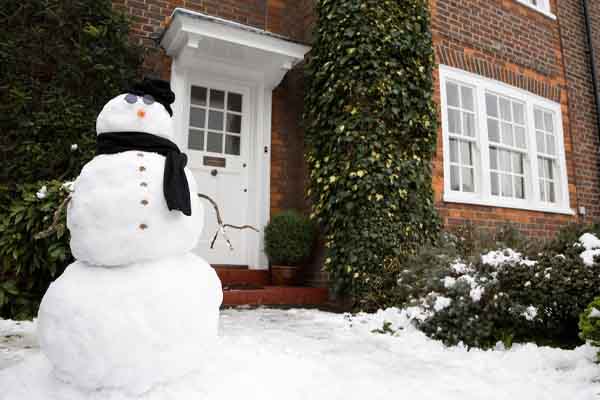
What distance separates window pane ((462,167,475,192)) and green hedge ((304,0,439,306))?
135 cm

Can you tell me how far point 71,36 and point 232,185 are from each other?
2539mm

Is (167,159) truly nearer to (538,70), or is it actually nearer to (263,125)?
(263,125)

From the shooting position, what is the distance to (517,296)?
3.12 metres

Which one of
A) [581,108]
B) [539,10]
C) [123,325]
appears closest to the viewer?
[123,325]

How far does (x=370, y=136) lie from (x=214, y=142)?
222 centimetres

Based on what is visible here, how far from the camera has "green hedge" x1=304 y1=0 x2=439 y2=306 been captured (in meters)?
4.64

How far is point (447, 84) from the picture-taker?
248 inches

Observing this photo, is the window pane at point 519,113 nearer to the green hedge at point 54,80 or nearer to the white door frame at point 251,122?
the white door frame at point 251,122

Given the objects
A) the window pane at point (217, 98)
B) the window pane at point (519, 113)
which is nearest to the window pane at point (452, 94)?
the window pane at point (519, 113)

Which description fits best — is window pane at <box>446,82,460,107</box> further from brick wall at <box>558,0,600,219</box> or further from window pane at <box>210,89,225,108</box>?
window pane at <box>210,89,225,108</box>

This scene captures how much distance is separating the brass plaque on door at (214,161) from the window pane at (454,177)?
3.38 meters

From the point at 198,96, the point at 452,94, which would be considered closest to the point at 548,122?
the point at 452,94

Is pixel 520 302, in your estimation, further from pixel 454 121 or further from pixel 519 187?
pixel 519 187

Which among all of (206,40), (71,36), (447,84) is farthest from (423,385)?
(447,84)
